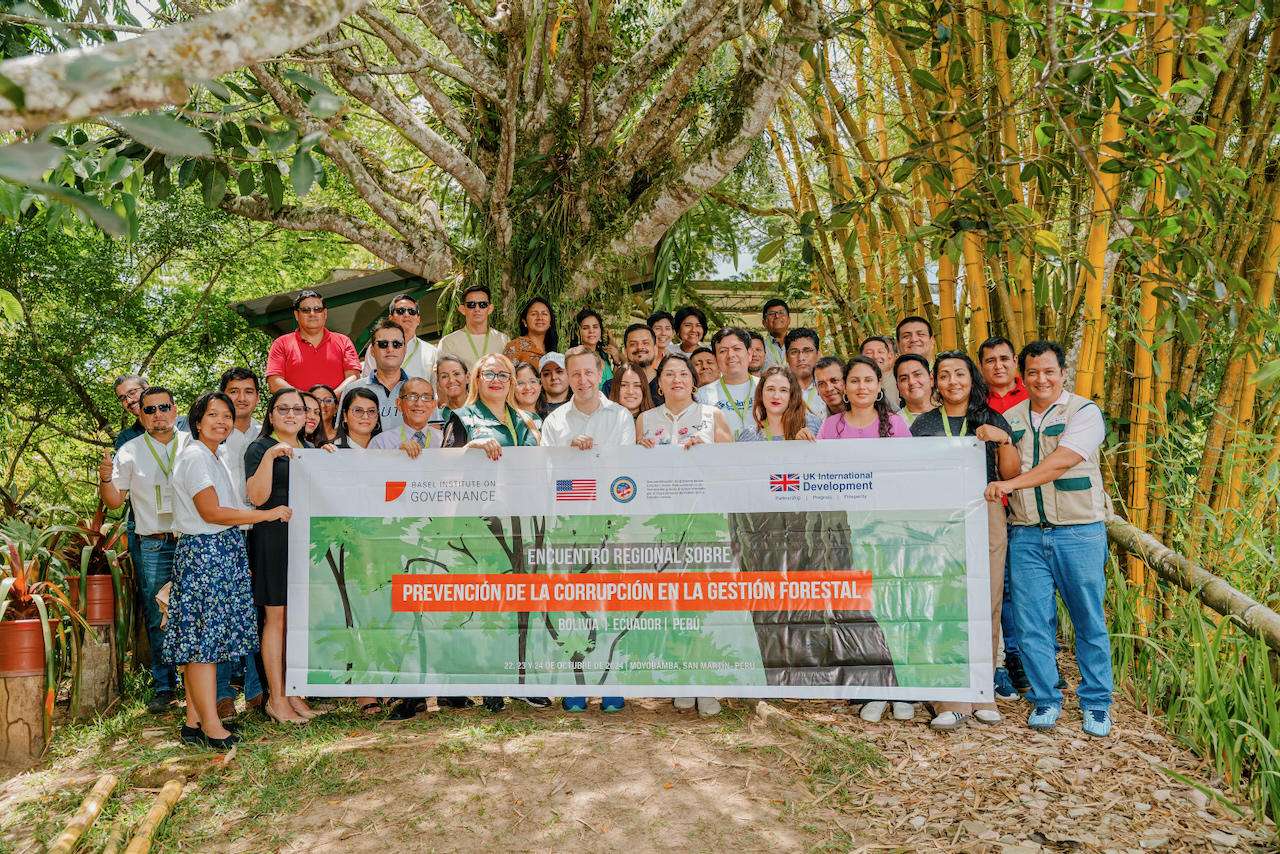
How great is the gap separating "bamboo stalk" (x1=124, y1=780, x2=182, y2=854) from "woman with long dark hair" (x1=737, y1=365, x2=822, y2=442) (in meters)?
2.67

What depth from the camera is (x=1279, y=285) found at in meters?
4.84

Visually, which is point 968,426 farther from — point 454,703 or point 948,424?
point 454,703

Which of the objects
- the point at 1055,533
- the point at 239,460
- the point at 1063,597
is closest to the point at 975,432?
the point at 1055,533

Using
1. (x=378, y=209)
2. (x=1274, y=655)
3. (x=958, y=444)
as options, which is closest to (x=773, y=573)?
(x=958, y=444)

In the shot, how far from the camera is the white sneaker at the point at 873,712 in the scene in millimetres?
3863

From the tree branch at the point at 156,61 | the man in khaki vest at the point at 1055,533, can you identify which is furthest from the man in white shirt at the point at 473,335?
the tree branch at the point at 156,61

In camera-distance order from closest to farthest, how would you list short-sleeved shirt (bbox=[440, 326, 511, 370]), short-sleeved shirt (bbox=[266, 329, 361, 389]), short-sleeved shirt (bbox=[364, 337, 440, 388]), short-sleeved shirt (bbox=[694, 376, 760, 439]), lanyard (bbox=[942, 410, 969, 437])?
1. lanyard (bbox=[942, 410, 969, 437])
2. short-sleeved shirt (bbox=[694, 376, 760, 439])
3. short-sleeved shirt (bbox=[364, 337, 440, 388])
4. short-sleeved shirt (bbox=[266, 329, 361, 389])
5. short-sleeved shirt (bbox=[440, 326, 511, 370])

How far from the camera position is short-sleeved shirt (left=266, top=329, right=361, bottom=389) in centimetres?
529

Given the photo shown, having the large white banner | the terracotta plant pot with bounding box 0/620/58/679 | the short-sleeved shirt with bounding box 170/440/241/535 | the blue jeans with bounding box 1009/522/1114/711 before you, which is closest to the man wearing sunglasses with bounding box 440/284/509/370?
the large white banner

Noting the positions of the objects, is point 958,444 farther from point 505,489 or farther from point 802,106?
point 802,106

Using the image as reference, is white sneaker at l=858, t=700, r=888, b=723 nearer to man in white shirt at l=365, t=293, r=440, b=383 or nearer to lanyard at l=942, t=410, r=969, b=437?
lanyard at l=942, t=410, r=969, b=437

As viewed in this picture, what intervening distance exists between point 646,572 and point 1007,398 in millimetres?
1822

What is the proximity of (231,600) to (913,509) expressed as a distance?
9.63ft

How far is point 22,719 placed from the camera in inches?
149
